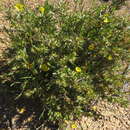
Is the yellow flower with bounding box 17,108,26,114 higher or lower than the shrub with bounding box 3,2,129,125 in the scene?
lower

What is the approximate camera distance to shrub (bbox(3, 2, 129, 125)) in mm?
2529

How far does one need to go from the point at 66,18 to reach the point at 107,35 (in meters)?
0.52

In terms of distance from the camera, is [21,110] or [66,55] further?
[21,110]

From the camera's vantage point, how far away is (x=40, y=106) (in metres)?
3.09

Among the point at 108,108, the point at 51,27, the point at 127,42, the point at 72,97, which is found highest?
the point at 51,27

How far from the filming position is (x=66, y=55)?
2.65 m

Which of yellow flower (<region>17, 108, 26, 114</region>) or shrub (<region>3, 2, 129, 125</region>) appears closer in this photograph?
shrub (<region>3, 2, 129, 125</region>)

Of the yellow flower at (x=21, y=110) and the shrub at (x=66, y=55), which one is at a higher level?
the shrub at (x=66, y=55)

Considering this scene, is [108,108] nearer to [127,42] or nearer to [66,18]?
[127,42]

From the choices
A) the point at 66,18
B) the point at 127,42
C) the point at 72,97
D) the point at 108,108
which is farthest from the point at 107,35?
the point at 108,108

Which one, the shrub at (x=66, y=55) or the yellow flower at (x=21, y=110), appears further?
the yellow flower at (x=21, y=110)

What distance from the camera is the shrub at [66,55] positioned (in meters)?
2.53

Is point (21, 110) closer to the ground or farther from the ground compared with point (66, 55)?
closer to the ground

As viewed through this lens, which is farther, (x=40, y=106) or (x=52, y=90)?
(x=40, y=106)
